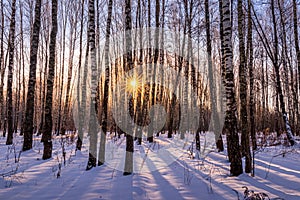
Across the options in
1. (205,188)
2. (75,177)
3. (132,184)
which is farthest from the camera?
(75,177)

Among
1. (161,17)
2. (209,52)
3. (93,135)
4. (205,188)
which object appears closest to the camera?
(205,188)

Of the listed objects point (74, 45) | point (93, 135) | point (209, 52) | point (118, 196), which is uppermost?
point (74, 45)

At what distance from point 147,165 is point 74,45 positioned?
15.5 metres

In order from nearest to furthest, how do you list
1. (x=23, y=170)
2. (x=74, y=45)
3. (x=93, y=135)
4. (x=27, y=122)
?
(x=23, y=170)
(x=93, y=135)
(x=27, y=122)
(x=74, y=45)

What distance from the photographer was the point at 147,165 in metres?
6.95

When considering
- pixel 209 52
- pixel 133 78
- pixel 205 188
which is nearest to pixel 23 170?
pixel 205 188

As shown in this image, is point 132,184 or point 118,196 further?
point 132,184

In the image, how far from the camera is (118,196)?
421 centimetres

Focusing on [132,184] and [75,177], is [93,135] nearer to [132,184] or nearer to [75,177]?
[75,177]

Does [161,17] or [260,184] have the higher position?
[161,17]

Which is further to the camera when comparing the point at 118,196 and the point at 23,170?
the point at 23,170

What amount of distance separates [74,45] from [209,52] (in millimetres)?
13288

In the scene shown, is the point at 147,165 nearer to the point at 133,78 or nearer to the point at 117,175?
the point at 117,175

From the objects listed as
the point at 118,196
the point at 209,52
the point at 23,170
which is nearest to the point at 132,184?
the point at 118,196
